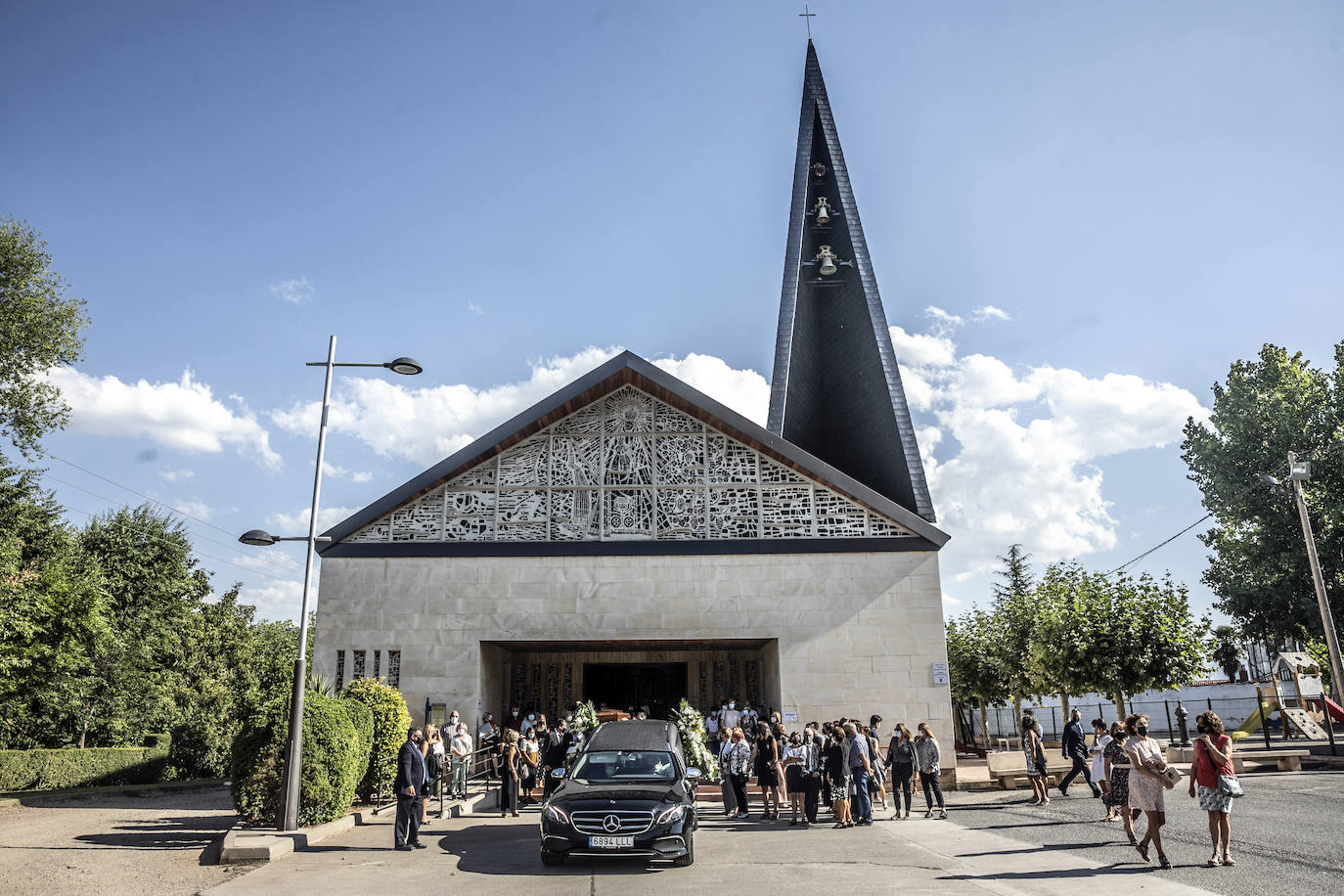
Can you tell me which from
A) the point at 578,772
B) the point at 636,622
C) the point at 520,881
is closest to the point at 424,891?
the point at 520,881

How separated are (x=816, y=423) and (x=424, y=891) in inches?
936

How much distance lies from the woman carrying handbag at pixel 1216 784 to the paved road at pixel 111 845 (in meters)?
11.0

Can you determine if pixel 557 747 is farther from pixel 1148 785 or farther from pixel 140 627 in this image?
pixel 140 627

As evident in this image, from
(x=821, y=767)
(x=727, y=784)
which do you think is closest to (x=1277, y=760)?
(x=821, y=767)

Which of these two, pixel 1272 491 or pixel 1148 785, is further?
pixel 1272 491

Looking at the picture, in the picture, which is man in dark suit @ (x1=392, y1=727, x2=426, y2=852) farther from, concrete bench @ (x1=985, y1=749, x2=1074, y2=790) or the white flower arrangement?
concrete bench @ (x1=985, y1=749, x2=1074, y2=790)

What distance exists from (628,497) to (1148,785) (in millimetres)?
14685

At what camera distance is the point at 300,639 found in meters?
13.4

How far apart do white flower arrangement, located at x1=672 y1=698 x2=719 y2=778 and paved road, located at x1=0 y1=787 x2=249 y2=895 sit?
8315mm

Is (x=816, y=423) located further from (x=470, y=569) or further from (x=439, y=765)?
(x=439, y=765)

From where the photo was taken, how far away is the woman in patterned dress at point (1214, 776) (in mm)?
9625

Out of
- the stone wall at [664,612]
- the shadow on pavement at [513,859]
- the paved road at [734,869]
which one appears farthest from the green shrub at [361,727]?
the stone wall at [664,612]

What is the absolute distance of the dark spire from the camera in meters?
27.0

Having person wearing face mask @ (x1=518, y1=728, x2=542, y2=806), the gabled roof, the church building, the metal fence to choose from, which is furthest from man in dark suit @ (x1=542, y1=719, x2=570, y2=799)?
the metal fence
